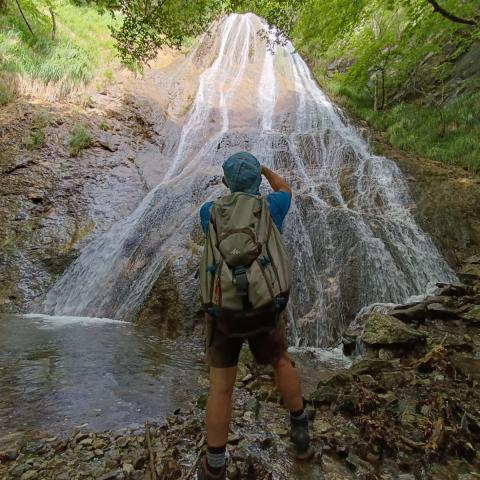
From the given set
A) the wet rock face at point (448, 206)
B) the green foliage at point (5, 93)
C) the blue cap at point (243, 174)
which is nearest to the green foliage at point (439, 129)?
the wet rock face at point (448, 206)

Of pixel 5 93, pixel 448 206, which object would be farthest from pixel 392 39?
pixel 5 93

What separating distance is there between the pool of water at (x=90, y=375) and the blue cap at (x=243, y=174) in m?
1.81

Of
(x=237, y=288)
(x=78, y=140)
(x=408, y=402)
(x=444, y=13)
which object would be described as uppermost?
(x=444, y=13)

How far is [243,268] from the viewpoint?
6.61 ft

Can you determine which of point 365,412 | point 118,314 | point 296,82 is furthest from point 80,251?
point 296,82

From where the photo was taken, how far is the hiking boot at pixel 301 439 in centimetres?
238

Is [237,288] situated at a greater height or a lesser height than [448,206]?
lesser

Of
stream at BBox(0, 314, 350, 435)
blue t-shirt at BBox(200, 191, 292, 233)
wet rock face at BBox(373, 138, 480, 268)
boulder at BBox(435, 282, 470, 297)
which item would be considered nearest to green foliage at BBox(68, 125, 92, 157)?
stream at BBox(0, 314, 350, 435)

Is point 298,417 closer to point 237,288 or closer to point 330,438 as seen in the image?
point 330,438

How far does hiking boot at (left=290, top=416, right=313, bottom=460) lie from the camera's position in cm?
238

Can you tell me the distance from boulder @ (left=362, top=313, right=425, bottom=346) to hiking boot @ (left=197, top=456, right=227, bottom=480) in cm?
267

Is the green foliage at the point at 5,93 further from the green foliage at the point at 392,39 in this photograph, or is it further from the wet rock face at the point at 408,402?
the wet rock face at the point at 408,402

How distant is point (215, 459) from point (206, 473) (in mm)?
91

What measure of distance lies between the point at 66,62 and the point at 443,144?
36.7 feet
